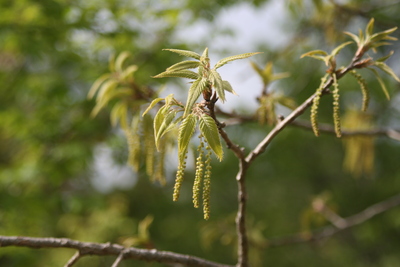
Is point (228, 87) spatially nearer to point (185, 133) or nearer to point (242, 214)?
point (185, 133)

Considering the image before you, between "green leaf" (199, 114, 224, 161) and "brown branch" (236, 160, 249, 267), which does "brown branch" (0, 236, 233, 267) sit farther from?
"green leaf" (199, 114, 224, 161)

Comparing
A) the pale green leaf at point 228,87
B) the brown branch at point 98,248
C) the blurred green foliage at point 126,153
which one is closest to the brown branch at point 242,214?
the brown branch at point 98,248

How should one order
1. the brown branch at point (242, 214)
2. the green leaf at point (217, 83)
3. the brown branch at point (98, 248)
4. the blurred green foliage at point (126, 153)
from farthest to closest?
the blurred green foliage at point (126, 153)
the brown branch at point (242, 214)
the brown branch at point (98, 248)
the green leaf at point (217, 83)

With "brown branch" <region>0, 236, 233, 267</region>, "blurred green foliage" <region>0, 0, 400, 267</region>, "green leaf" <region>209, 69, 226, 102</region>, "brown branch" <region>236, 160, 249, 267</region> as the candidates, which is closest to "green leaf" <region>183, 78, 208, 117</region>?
"green leaf" <region>209, 69, 226, 102</region>

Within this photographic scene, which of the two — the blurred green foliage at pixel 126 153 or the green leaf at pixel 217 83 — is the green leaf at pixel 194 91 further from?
the blurred green foliage at pixel 126 153

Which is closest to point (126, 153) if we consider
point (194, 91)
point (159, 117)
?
point (159, 117)
